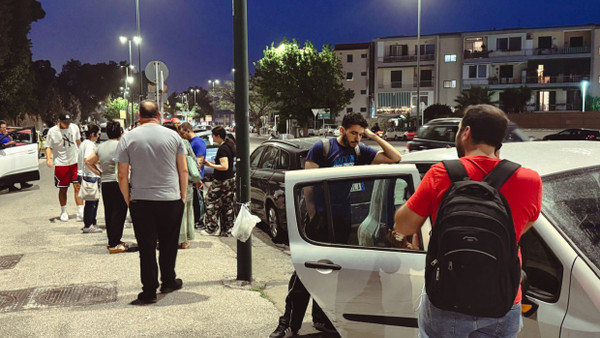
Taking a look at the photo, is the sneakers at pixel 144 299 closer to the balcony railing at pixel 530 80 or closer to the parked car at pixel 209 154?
the parked car at pixel 209 154

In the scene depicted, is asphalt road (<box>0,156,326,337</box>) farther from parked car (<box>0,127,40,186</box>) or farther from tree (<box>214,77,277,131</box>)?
tree (<box>214,77,277,131</box>)

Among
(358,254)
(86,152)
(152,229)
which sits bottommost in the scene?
(152,229)

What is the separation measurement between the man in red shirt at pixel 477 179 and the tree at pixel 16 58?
41712mm

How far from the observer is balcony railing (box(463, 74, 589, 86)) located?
5112 centimetres

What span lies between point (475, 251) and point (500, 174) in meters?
0.36

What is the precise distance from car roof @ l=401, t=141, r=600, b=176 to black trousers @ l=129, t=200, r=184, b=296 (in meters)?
2.42

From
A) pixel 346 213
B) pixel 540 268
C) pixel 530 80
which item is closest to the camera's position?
pixel 540 268

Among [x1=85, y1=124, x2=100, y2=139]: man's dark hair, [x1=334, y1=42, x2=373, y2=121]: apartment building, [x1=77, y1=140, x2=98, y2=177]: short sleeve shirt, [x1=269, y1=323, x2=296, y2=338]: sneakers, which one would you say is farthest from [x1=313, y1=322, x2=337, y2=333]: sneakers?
[x1=334, y1=42, x2=373, y2=121]: apartment building

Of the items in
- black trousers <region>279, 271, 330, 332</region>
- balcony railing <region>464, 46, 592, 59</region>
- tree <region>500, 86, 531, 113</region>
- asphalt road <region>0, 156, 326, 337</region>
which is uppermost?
balcony railing <region>464, 46, 592, 59</region>

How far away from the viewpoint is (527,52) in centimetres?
5231

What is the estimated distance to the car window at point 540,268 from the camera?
2496 millimetres

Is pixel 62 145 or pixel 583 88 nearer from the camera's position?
pixel 62 145

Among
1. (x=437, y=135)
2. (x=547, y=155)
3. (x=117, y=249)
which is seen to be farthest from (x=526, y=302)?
(x=437, y=135)

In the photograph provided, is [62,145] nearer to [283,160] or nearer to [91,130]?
[91,130]
